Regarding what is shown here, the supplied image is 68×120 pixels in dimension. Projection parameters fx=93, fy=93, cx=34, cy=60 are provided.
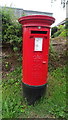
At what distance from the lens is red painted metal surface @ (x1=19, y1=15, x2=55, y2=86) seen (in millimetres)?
1578

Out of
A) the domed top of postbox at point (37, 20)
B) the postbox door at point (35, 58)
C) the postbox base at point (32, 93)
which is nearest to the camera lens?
the domed top of postbox at point (37, 20)

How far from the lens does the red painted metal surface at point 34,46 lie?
62.1 inches

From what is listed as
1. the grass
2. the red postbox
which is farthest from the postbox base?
the grass

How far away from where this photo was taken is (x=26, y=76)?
1821 millimetres

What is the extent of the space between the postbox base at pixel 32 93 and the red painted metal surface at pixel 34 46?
0.08m

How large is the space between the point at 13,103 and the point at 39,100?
525mm

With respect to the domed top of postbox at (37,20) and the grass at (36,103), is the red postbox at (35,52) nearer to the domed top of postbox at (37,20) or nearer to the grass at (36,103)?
the domed top of postbox at (37,20)

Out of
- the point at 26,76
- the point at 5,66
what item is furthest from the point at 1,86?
the point at 26,76

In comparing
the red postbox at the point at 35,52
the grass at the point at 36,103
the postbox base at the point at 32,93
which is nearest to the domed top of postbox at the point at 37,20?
the red postbox at the point at 35,52

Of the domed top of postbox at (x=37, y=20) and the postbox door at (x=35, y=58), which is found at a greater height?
the domed top of postbox at (x=37, y=20)

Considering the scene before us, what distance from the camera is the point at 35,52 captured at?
5.49 ft

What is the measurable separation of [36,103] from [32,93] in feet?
0.86

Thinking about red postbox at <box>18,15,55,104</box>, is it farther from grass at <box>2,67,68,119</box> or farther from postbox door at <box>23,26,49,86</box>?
grass at <box>2,67,68,119</box>

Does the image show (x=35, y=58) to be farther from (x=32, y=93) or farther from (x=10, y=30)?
(x=10, y=30)
